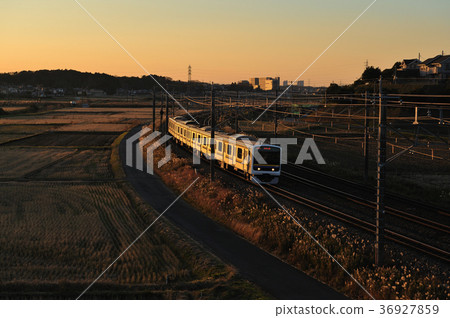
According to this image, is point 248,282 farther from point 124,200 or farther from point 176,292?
point 124,200

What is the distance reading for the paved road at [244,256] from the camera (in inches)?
526

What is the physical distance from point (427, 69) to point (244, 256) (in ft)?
255

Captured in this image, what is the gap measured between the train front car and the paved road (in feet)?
16.6

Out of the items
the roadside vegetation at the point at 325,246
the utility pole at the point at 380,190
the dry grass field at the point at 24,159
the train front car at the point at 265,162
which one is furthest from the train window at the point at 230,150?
the utility pole at the point at 380,190

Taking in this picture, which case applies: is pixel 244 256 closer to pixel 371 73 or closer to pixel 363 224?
pixel 363 224

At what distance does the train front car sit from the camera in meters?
27.9

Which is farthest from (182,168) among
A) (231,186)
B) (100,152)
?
(100,152)

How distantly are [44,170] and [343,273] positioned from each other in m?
29.6

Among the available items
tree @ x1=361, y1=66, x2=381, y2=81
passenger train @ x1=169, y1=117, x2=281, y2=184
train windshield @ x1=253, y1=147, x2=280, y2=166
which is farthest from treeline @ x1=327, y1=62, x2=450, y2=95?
train windshield @ x1=253, y1=147, x2=280, y2=166

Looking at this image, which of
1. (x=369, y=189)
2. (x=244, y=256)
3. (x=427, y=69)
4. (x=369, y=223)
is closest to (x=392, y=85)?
(x=427, y=69)

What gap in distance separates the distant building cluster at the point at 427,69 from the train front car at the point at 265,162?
52.5 m

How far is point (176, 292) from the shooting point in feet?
42.5

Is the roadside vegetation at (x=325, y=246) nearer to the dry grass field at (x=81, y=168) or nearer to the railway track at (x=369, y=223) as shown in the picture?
the railway track at (x=369, y=223)

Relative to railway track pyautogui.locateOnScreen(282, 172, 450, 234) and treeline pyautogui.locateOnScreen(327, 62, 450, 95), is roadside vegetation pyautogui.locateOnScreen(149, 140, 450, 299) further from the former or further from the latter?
treeline pyautogui.locateOnScreen(327, 62, 450, 95)
